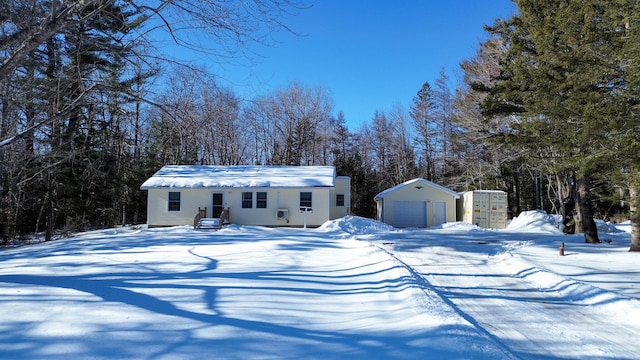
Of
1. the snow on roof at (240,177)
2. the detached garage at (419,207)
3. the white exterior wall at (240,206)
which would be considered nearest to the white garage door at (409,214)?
the detached garage at (419,207)

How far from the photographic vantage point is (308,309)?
526 cm

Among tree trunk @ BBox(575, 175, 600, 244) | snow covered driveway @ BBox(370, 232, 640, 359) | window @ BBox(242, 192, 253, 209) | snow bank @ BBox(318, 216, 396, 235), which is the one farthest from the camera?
window @ BBox(242, 192, 253, 209)

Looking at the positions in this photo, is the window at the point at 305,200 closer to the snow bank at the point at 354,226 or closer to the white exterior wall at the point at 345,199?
the snow bank at the point at 354,226

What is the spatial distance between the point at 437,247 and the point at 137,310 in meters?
10.7

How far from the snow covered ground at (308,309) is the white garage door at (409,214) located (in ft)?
56.0

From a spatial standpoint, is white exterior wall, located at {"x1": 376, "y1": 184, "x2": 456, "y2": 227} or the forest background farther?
white exterior wall, located at {"x1": 376, "y1": 184, "x2": 456, "y2": 227}

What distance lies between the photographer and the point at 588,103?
9078mm

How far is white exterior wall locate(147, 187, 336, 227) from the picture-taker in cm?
2227

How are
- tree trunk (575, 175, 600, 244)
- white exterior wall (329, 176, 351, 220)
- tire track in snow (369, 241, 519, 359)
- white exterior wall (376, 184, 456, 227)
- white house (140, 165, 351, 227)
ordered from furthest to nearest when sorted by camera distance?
white exterior wall (376, 184, 456, 227) < white exterior wall (329, 176, 351, 220) < white house (140, 165, 351, 227) < tree trunk (575, 175, 600, 244) < tire track in snow (369, 241, 519, 359)

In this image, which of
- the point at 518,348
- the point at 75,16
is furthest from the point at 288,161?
the point at 518,348

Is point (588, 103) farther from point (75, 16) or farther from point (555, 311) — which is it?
point (75, 16)

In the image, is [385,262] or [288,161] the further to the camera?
[288,161]

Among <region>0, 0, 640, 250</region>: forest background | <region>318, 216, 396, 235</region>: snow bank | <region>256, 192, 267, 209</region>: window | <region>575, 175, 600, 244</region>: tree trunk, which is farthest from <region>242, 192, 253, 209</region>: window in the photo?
<region>575, 175, 600, 244</region>: tree trunk

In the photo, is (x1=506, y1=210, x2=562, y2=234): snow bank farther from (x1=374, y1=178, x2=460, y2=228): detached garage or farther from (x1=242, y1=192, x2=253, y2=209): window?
(x1=242, y1=192, x2=253, y2=209): window
